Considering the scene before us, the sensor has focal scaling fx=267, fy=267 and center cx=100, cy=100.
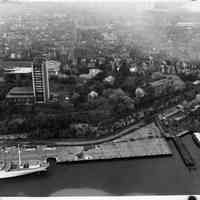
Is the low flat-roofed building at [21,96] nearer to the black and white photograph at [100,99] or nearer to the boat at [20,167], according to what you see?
the black and white photograph at [100,99]

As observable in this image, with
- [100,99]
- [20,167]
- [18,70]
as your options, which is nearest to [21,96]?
[18,70]

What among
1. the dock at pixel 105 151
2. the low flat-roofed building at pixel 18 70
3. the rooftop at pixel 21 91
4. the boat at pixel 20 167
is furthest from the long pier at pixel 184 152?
the low flat-roofed building at pixel 18 70

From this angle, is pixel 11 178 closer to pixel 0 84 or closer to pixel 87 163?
pixel 87 163

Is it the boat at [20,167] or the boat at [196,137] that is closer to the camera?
the boat at [20,167]

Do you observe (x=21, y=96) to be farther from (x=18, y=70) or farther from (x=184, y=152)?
(x=184, y=152)

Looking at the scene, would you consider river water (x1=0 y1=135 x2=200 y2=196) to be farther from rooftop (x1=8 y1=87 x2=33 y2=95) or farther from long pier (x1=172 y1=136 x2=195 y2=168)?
rooftop (x1=8 y1=87 x2=33 y2=95)
